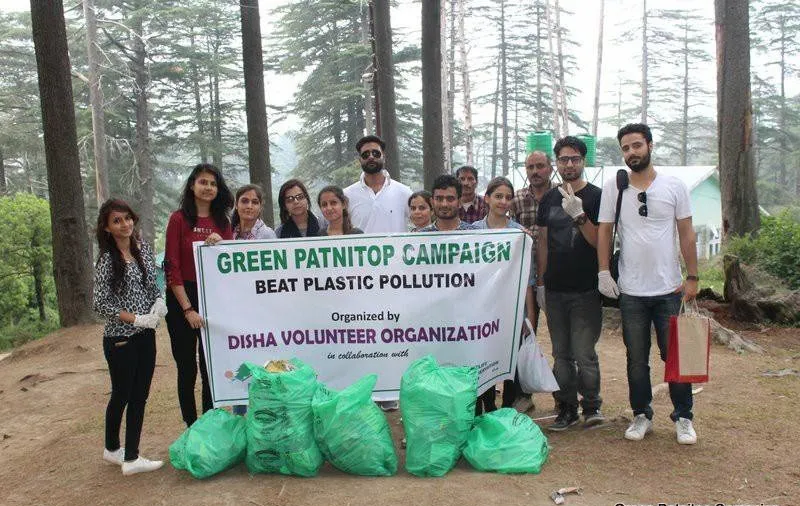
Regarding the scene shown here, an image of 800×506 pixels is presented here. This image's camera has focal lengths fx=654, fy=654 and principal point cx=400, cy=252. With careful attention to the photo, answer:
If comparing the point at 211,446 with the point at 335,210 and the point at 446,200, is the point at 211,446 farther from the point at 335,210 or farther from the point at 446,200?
the point at 446,200

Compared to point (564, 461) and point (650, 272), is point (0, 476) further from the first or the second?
point (650, 272)

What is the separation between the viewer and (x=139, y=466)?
416cm

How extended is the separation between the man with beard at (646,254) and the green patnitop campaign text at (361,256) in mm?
751

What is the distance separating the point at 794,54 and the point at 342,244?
1976 inches

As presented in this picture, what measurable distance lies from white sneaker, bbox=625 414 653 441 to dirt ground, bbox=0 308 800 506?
0.18 feet

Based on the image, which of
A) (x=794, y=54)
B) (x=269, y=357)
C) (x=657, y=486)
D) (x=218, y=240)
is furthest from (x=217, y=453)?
(x=794, y=54)

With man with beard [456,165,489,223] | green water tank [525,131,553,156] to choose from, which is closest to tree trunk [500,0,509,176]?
green water tank [525,131,553,156]

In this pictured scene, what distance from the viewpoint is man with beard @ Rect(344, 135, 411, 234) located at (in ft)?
18.2

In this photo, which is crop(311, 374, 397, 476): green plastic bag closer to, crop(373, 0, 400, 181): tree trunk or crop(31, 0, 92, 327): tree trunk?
crop(31, 0, 92, 327): tree trunk

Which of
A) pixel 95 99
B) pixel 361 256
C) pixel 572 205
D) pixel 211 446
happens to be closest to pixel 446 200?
pixel 361 256

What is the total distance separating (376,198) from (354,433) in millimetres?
2392

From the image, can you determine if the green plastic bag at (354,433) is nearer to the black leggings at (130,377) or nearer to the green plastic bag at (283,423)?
the green plastic bag at (283,423)

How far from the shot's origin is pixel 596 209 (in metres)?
4.49

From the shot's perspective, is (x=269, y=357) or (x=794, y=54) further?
(x=794, y=54)
